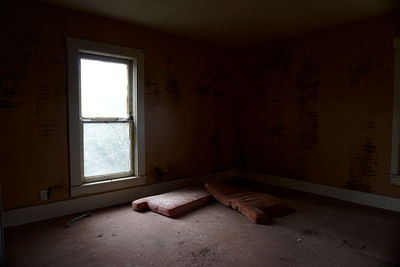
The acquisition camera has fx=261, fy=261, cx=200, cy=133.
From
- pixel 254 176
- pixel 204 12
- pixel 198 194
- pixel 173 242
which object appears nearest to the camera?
pixel 173 242

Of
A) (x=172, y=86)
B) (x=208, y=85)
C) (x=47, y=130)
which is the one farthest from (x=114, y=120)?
(x=208, y=85)

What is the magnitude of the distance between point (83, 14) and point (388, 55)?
4.15 metres

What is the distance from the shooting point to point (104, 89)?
12.2ft

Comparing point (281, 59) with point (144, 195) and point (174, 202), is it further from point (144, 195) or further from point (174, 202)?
point (144, 195)

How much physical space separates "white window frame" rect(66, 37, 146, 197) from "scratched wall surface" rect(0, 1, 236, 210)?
8cm

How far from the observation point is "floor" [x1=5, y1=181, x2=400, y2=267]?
2.36 metres

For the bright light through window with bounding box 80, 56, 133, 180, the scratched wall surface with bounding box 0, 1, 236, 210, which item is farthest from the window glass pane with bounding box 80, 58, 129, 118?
the scratched wall surface with bounding box 0, 1, 236, 210

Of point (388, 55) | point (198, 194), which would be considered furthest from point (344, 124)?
point (198, 194)

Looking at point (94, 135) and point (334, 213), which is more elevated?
point (94, 135)

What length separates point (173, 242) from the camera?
2701 mm

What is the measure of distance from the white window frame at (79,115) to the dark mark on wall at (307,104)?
2657mm

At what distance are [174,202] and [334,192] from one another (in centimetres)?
255

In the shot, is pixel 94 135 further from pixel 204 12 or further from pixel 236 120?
pixel 236 120

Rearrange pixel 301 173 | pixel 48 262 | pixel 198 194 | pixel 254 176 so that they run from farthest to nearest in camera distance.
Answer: pixel 254 176 → pixel 301 173 → pixel 198 194 → pixel 48 262
